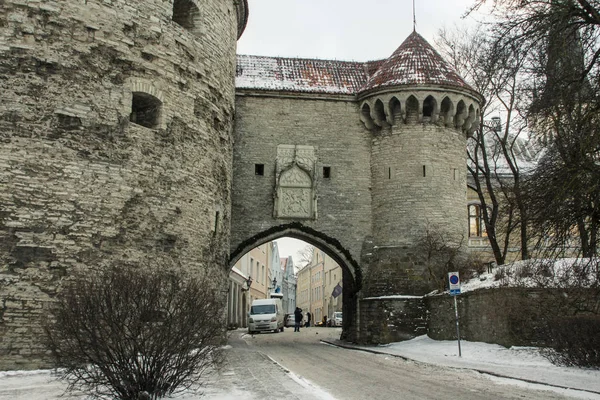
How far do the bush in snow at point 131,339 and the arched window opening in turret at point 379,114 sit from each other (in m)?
13.8

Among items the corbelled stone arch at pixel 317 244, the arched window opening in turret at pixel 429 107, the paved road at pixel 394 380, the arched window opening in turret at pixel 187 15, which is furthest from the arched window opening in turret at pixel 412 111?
the paved road at pixel 394 380

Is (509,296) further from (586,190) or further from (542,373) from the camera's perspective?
(586,190)

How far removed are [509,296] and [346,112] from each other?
9391 mm

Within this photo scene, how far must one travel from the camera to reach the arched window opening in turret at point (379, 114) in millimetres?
20406

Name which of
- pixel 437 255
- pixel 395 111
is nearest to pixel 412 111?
pixel 395 111

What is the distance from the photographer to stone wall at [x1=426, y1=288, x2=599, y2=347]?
39.0 ft

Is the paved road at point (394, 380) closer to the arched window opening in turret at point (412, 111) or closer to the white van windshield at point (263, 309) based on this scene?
the arched window opening in turret at point (412, 111)

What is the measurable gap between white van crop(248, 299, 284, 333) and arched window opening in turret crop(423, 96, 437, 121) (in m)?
12.6

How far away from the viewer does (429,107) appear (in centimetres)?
2047

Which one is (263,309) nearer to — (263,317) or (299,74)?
(263,317)

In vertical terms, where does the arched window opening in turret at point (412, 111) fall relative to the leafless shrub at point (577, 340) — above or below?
above

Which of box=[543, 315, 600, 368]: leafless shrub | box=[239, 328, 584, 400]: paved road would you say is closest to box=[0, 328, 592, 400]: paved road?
box=[239, 328, 584, 400]: paved road

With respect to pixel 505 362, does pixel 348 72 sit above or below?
above

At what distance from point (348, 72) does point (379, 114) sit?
255 centimetres
